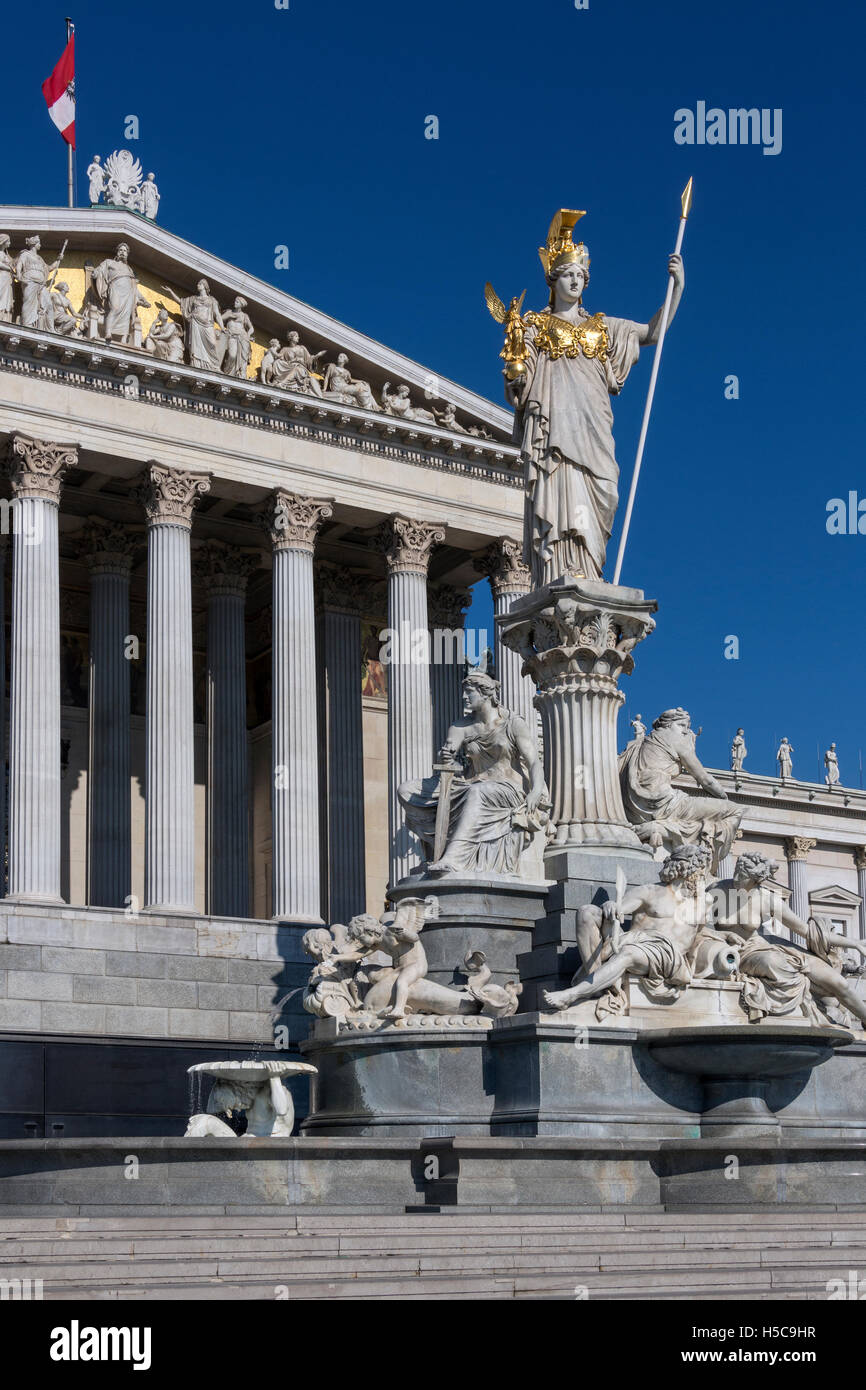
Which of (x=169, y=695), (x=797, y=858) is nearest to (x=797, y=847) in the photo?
(x=797, y=858)

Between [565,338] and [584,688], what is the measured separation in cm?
449

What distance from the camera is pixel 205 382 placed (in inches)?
1901

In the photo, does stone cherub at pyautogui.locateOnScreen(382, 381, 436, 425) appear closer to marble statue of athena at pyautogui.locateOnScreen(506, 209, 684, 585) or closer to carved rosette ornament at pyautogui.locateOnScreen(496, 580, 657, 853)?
marble statue of athena at pyautogui.locateOnScreen(506, 209, 684, 585)

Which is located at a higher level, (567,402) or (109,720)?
(109,720)

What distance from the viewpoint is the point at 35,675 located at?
144 feet

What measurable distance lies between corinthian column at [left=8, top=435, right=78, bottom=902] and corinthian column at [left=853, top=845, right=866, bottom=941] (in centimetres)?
4860

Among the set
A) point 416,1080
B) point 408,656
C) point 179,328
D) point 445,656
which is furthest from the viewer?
point 445,656

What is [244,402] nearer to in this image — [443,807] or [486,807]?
[443,807]

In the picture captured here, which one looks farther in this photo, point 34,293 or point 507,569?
point 507,569

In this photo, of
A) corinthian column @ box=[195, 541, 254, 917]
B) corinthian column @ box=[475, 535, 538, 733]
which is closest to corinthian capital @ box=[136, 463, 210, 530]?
corinthian column @ box=[195, 541, 254, 917]

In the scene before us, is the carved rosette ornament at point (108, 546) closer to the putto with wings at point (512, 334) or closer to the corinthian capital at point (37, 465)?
the corinthian capital at point (37, 465)

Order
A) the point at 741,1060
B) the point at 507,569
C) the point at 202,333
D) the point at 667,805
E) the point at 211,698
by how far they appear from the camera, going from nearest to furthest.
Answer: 1. the point at 741,1060
2. the point at 667,805
3. the point at 202,333
4. the point at 211,698
5. the point at 507,569

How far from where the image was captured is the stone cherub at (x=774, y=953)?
20609 mm

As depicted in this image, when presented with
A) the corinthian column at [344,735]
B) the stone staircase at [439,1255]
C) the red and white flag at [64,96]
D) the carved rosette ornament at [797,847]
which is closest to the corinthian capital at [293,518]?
the corinthian column at [344,735]
